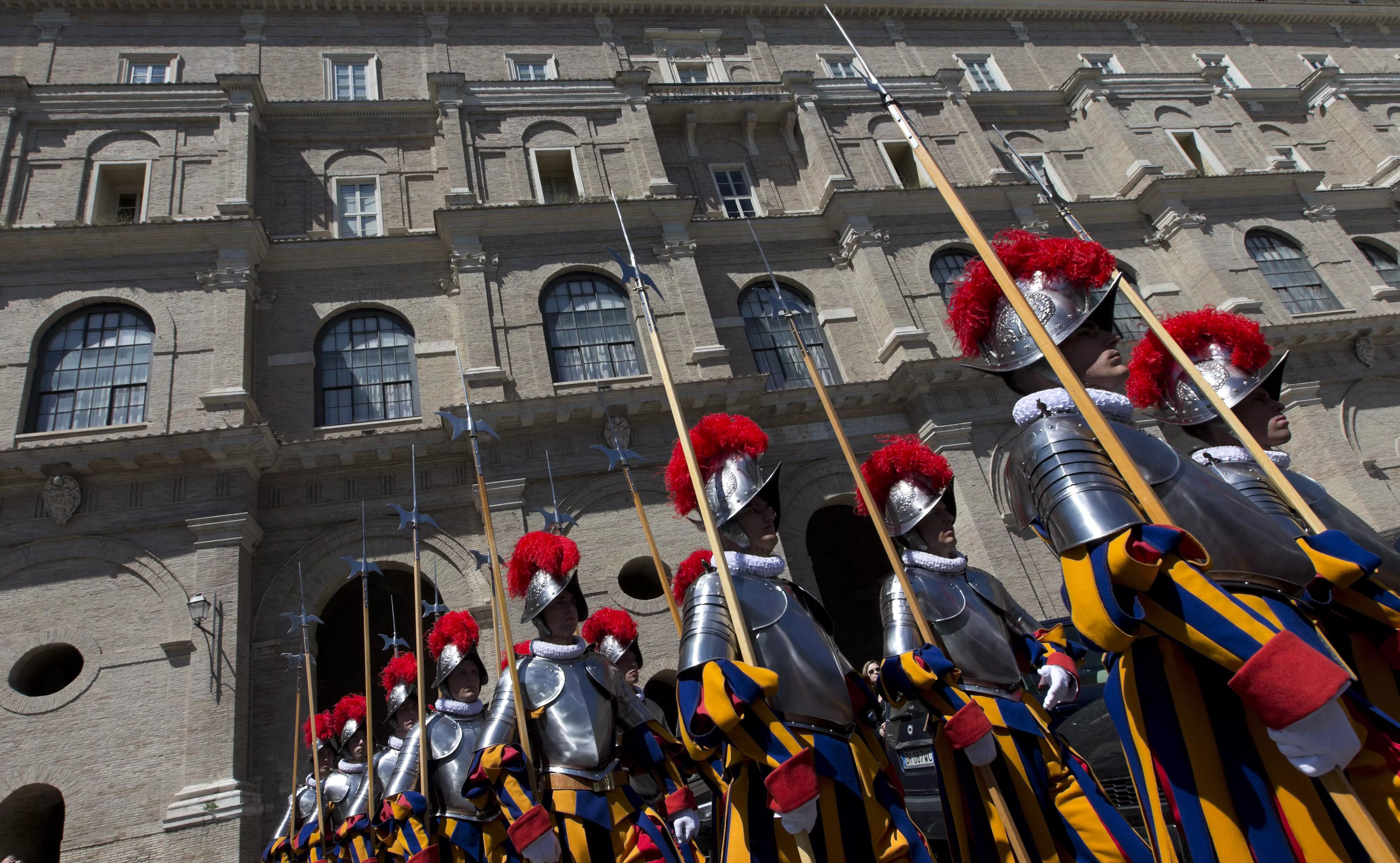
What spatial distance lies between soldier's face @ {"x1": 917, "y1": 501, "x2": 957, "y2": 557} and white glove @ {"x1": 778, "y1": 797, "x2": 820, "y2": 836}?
7.29ft

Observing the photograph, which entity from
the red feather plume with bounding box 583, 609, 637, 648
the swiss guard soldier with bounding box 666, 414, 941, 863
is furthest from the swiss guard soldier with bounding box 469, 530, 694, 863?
the red feather plume with bounding box 583, 609, 637, 648

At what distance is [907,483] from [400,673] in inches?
267

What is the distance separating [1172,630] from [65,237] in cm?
1746

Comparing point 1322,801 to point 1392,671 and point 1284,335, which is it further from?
point 1284,335

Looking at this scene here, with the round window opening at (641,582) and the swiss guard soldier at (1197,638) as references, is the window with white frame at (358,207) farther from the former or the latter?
the swiss guard soldier at (1197,638)

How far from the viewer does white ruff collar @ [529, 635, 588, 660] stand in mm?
5305

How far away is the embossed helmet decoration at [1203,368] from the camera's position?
404 cm

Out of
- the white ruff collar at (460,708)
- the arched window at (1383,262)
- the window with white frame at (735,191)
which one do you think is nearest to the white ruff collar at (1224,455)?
the white ruff collar at (460,708)

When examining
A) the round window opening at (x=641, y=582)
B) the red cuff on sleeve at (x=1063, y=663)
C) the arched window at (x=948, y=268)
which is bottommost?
the red cuff on sleeve at (x=1063, y=663)

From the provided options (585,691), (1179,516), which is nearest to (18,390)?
(585,691)

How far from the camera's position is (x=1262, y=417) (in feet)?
13.2

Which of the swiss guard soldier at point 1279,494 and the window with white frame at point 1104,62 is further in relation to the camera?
the window with white frame at point 1104,62

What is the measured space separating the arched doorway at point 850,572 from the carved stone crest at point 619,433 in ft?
18.3

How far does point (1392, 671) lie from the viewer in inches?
115
